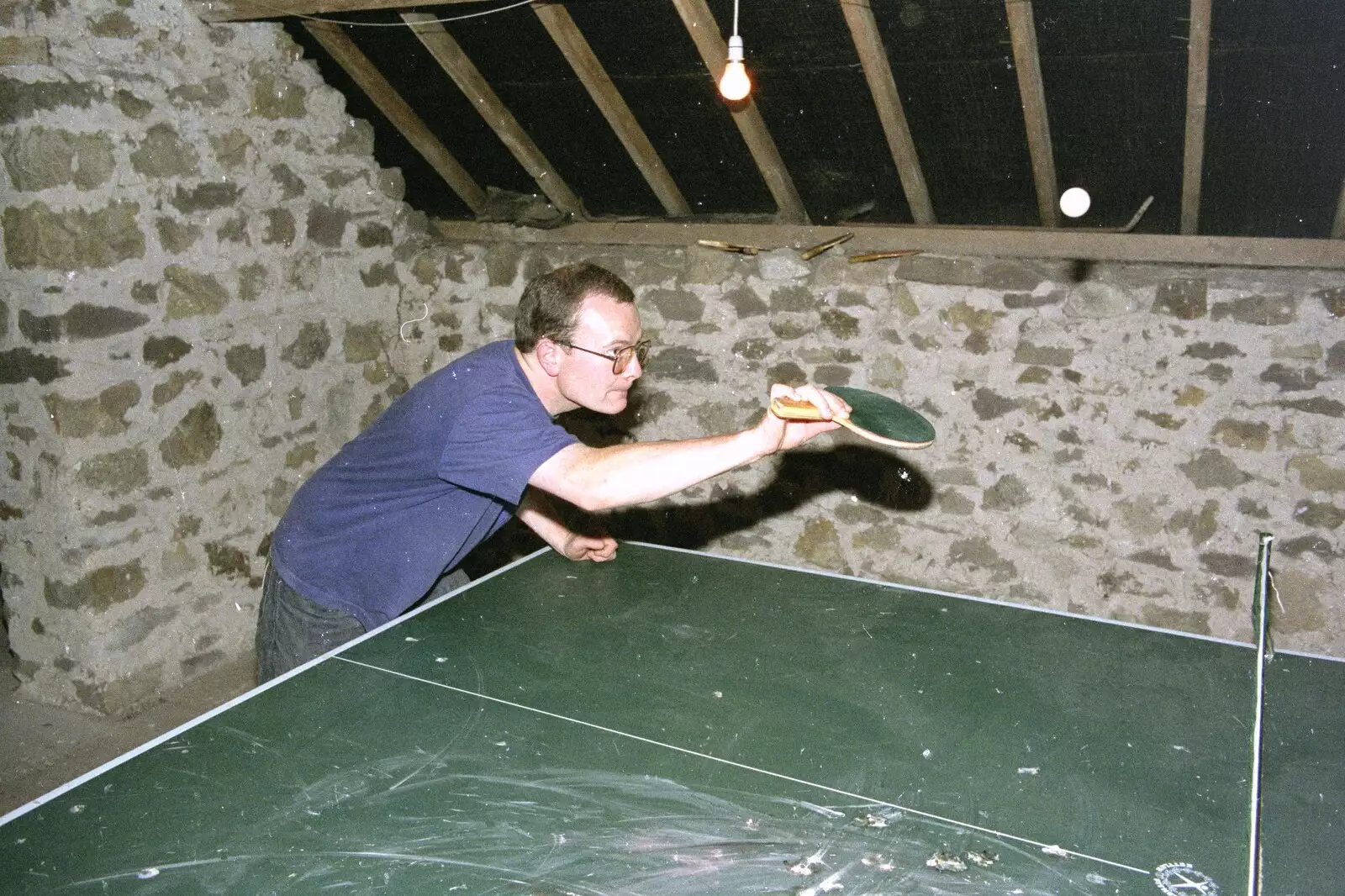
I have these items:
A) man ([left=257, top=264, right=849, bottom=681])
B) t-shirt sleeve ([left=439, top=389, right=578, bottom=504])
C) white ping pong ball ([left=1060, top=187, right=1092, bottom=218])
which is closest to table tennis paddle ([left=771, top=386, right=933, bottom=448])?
man ([left=257, top=264, right=849, bottom=681])

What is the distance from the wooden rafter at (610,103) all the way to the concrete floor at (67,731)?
228 centimetres

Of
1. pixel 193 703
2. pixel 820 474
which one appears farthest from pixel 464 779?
pixel 820 474

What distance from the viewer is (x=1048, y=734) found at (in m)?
1.78

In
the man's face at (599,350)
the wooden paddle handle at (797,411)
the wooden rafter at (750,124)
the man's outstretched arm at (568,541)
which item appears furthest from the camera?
the wooden rafter at (750,124)

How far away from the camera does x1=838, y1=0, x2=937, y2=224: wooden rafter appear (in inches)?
117

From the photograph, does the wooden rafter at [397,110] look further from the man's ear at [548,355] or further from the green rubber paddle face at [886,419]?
the green rubber paddle face at [886,419]

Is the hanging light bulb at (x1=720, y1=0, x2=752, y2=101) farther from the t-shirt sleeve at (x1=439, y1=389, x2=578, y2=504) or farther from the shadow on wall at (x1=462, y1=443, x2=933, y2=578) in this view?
the shadow on wall at (x1=462, y1=443, x2=933, y2=578)

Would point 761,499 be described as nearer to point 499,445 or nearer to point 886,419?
point 886,419

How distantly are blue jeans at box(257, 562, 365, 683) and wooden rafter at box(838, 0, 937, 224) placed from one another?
211cm

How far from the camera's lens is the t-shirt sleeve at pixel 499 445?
196 centimetres

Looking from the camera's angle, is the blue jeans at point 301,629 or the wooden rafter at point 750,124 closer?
the blue jeans at point 301,629

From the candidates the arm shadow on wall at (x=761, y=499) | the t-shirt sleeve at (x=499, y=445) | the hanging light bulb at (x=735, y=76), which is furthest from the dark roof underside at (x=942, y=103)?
the t-shirt sleeve at (x=499, y=445)

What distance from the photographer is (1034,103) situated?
3.06m

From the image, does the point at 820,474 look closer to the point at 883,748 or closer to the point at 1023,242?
the point at 1023,242
